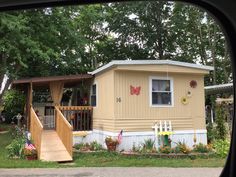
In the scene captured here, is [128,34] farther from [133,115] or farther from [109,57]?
[133,115]

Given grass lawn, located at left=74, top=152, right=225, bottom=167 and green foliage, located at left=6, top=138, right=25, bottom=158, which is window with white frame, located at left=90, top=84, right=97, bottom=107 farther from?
green foliage, located at left=6, top=138, right=25, bottom=158

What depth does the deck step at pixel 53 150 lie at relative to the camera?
41.0ft

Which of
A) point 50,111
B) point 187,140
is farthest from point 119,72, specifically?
point 50,111

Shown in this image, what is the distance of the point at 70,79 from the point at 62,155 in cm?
525

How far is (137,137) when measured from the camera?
1509 centimetres

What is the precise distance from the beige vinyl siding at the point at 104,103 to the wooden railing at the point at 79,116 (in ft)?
0.82

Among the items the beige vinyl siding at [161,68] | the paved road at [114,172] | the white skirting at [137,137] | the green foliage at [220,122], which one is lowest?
the paved road at [114,172]

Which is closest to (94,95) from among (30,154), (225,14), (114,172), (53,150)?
(53,150)

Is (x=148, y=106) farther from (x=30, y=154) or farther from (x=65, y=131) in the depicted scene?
(x=30, y=154)

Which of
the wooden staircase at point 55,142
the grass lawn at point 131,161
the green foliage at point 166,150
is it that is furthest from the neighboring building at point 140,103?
the green foliage at point 166,150

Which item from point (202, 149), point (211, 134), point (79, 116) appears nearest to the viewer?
point (202, 149)

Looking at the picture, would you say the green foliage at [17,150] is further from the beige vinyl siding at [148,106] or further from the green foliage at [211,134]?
the green foliage at [211,134]

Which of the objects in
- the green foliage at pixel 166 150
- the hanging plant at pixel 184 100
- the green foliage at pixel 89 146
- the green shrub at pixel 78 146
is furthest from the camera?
the hanging plant at pixel 184 100

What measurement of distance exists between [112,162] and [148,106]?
152 inches
